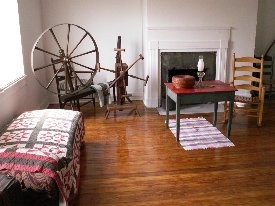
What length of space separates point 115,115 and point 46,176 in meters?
2.77

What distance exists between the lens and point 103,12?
5016 mm

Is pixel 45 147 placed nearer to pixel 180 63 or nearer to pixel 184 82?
pixel 184 82

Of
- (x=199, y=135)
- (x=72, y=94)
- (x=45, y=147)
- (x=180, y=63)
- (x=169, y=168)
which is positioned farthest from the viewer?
(x=180, y=63)

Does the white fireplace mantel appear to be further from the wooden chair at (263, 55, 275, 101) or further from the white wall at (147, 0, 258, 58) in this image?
the wooden chair at (263, 55, 275, 101)

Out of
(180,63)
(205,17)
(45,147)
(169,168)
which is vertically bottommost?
(169,168)

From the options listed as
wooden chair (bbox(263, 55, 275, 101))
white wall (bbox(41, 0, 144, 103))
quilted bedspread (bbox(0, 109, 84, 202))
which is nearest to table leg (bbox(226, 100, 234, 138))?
quilted bedspread (bbox(0, 109, 84, 202))

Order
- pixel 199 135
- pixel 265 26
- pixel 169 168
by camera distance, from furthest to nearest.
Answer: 1. pixel 265 26
2. pixel 199 135
3. pixel 169 168

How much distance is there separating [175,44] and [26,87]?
2.46 m

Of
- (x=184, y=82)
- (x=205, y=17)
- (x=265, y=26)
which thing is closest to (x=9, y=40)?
(x=184, y=82)

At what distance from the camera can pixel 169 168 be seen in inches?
114

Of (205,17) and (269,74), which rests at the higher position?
(205,17)

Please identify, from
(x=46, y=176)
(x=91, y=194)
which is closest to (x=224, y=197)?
(x=91, y=194)

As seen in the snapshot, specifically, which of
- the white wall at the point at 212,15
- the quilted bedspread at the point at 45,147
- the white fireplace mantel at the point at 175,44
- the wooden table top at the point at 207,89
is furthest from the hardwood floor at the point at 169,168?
the white wall at the point at 212,15

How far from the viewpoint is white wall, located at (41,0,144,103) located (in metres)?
4.94
